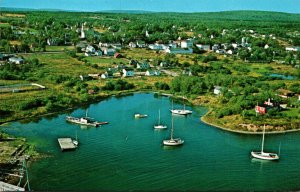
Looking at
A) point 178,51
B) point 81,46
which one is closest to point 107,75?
point 81,46

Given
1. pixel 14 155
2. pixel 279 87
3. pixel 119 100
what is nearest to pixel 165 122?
pixel 119 100

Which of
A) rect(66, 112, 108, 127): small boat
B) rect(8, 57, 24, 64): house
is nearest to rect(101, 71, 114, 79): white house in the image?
rect(8, 57, 24, 64): house

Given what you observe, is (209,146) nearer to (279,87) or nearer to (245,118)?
(245,118)

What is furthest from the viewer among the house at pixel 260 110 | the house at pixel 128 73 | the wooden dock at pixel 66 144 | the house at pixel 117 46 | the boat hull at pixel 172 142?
the house at pixel 117 46

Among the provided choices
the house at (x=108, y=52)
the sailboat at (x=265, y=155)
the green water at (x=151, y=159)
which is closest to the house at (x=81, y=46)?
the house at (x=108, y=52)

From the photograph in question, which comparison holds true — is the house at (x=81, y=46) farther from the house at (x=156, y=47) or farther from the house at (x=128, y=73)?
the house at (x=128, y=73)

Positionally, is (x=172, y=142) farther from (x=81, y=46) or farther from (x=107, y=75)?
(x=81, y=46)

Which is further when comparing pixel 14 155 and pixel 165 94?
pixel 165 94
